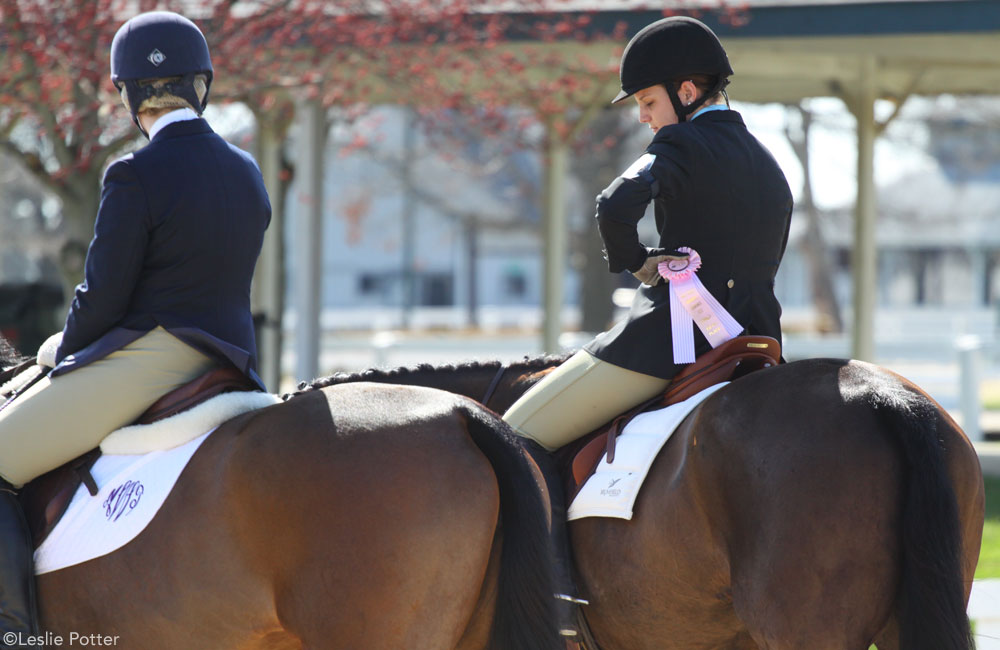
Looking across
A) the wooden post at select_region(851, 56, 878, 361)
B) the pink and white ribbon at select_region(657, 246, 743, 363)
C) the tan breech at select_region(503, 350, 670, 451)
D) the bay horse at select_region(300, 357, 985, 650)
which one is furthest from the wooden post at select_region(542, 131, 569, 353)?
the bay horse at select_region(300, 357, 985, 650)

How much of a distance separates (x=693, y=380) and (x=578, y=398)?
0.42m

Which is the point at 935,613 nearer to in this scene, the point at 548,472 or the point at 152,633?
the point at 548,472

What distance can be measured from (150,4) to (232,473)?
615 centimetres

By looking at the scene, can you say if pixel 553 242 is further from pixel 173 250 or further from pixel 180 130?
pixel 173 250

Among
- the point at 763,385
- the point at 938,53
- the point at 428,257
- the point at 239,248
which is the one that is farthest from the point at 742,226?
the point at 428,257

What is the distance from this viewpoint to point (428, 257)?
49188mm

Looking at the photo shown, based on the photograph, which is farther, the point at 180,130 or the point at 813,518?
the point at 180,130

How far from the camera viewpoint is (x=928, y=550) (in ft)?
9.32

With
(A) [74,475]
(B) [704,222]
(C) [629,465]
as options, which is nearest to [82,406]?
(A) [74,475]

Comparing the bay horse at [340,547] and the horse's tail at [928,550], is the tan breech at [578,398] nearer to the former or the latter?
the bay horse at [340,547]

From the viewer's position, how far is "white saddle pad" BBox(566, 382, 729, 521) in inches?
135

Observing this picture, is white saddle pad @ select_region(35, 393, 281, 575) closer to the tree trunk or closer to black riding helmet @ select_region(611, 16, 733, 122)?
black riding helmet @ select_region(611, 16, 733, 122)

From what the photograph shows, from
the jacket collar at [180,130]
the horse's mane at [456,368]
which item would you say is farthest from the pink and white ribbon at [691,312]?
the jacket collar at [180,130]

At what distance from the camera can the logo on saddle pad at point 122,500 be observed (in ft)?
10.0
